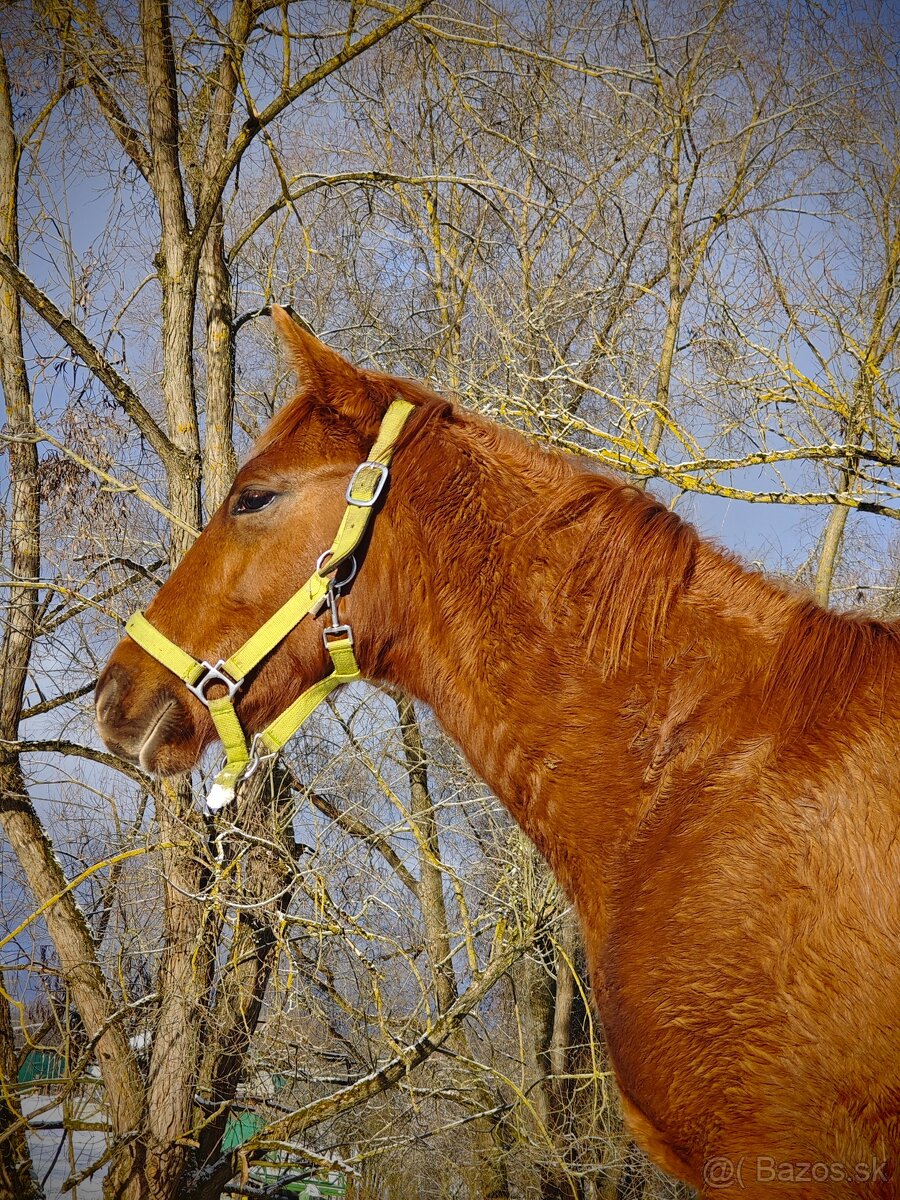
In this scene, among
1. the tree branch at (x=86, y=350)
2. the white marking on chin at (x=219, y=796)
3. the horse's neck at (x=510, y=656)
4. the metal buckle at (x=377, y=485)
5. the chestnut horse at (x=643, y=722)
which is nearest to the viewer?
the chestnut horse at (x=643, y=722)

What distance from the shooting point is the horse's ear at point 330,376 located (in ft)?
8.60

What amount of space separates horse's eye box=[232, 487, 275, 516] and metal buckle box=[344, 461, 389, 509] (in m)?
0.27

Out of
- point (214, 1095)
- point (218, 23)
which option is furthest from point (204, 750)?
point (218, 23)

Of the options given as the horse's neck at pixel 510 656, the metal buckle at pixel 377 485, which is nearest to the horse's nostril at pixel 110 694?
the horse's neck at pixel 510 656

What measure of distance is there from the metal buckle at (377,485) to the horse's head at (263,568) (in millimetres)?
72

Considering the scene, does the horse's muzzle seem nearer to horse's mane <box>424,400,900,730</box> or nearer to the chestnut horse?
the chestnut horse

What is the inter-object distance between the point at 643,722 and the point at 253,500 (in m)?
1.27

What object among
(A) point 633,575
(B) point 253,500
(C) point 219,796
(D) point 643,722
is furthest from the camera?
(C) point 219,796

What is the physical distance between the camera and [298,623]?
2574 mm

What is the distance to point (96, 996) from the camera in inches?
265

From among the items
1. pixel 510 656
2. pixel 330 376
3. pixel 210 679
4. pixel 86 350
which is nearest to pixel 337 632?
pixel 210 679

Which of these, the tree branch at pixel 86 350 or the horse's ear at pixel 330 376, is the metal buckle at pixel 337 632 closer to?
the horse's ear at pixel 330 376

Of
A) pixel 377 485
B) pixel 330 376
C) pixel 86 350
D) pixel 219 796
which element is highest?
pixel 86 350

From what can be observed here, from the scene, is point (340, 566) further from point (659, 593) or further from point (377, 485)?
point (659, 593)
